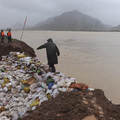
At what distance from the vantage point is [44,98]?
4020mm

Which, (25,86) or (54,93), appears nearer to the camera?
(54,93)

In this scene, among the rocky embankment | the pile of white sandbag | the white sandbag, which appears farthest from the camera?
the pile of white sandbag

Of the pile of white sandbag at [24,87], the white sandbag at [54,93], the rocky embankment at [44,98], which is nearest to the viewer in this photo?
the rocky embankment at [44,98]

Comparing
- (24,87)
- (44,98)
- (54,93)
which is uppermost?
(54,93)

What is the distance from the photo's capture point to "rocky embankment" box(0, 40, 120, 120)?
9.58 ft

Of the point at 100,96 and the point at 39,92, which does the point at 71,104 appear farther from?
the point at 39,92

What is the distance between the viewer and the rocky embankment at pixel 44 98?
292cm

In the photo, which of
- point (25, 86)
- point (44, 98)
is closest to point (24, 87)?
point (25, 86)

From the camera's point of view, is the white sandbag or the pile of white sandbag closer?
the white sandbag

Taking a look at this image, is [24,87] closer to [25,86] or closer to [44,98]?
[25,86]

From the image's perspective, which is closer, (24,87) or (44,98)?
(44,98)

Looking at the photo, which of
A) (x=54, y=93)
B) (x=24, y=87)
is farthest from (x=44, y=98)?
(x=24, y=87)

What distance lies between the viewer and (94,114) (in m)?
2.80

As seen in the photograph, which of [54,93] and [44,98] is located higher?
[54,93]
